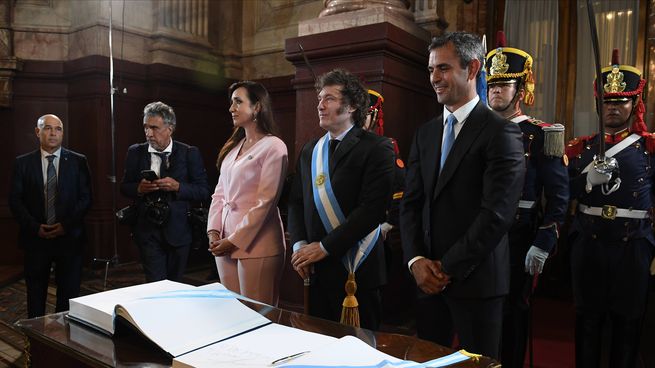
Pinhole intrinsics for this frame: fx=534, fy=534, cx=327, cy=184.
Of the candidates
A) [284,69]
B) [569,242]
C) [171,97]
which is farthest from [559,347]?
[171,97]

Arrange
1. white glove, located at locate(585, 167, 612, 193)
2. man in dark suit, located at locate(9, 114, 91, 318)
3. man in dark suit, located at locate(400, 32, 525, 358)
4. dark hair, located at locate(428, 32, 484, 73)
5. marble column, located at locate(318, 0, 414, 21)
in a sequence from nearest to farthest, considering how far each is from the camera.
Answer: man in dark suit, located at locate(400, 32, 525, 358) < dark hair, located at locate(428, 32, 484, 73) < white glove, located at locate(585, 167, 612, 193) < man in dark suit, located at locate(9, 114, 91, 318) < marble column, located at locate(318, 0, 414, 21)

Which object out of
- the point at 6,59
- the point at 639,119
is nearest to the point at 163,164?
the point at 639,119

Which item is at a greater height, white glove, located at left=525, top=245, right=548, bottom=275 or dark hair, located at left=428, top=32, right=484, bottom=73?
dark hair, located at left=428, top=32, right=484, bottom=73

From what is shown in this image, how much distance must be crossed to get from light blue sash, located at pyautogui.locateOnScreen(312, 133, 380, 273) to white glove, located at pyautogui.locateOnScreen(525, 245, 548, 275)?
739mm

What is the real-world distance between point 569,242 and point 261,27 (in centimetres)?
443

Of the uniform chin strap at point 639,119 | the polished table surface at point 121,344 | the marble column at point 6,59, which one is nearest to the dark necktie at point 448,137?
the polished table surface at point 121,344

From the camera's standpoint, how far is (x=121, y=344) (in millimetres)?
1167

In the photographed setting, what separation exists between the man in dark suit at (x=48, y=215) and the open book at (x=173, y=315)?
7.55 ft

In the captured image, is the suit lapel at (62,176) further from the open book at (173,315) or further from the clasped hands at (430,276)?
the clasped hands at (430,276)

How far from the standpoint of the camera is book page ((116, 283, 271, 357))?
43.6 inches

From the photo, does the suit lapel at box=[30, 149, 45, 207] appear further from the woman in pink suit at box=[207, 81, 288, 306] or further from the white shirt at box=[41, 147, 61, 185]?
the woman in pink suit at box=[207, 81, 288, 306]

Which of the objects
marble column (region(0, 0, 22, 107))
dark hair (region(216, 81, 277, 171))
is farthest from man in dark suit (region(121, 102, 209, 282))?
marble column (region(0, 0, 22, 107))

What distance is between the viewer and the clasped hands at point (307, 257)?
Result: 2.20m

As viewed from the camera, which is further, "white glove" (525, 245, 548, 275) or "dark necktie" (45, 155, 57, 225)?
"dark necktie" (45, 155, 57, 225)
